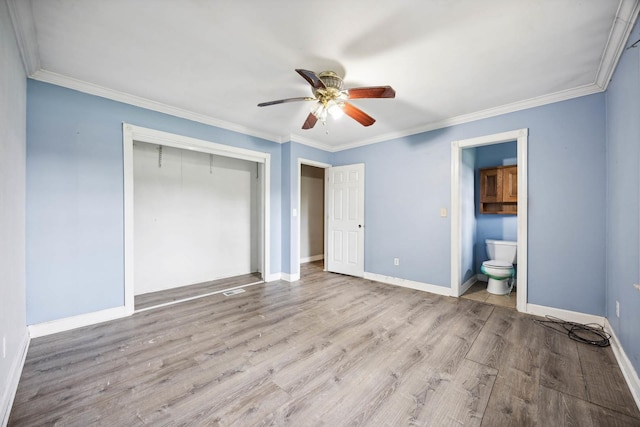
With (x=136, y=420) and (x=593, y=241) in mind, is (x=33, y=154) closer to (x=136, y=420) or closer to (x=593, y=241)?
(x=136, y=420)

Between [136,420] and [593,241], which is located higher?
[593,241]

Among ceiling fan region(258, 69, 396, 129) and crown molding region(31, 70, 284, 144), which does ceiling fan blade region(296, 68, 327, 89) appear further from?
crown molding region(31, 70, 284, 144)

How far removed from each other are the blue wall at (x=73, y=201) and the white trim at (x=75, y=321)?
49 millimetres

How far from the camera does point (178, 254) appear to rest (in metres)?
3.99

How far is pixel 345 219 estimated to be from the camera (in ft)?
15.7

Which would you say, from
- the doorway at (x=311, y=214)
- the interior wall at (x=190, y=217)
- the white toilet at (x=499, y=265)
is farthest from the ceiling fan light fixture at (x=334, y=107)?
the doorway at (x=311, y=214)

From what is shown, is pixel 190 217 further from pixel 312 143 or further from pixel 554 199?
pixel 554 199

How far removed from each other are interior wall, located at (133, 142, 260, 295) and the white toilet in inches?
156

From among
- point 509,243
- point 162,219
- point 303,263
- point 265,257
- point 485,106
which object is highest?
point 485,106

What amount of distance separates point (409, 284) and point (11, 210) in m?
4.33

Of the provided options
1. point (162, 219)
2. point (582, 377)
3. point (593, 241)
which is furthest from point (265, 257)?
point (593, 241)

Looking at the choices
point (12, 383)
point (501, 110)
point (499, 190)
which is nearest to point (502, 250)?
point (499, 190)

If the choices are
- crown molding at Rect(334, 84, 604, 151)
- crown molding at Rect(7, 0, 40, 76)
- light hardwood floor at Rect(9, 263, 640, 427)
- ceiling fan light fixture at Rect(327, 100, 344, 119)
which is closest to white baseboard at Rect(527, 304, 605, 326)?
light hardwood floor at Rect(9, 263, 640, 427)

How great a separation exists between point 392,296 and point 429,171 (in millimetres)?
1904
